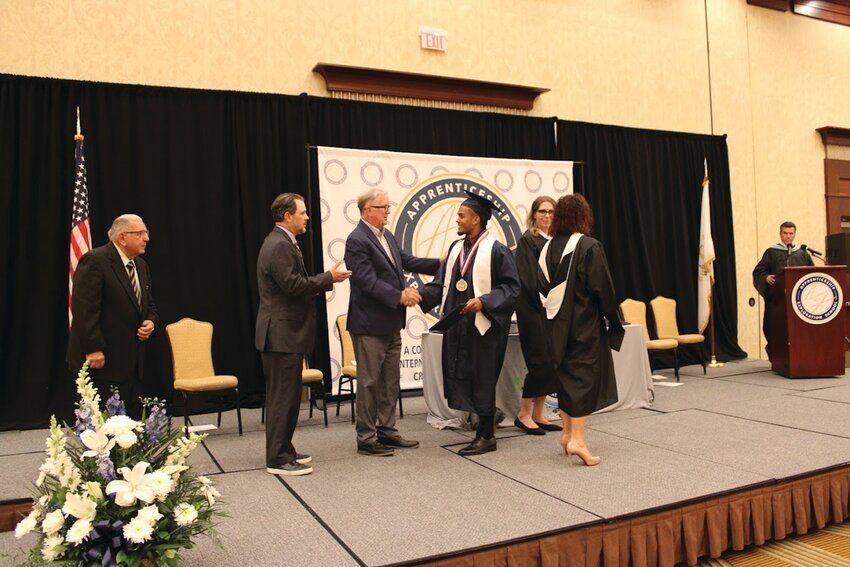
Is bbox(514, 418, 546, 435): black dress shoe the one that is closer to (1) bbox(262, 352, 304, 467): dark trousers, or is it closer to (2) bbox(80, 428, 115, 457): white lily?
(1) bbox(262, 352, 304, 467): dark trousers

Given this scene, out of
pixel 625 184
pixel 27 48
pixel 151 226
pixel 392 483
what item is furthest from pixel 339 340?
pixel 625 184

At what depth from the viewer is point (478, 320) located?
12.9ft

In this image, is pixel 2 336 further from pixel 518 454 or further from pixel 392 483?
pixel 518 454

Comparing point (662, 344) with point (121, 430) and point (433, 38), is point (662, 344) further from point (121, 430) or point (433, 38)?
point (121, 430)

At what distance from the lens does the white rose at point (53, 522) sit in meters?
2.02

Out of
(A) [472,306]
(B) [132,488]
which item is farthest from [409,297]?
(B) [132,488]

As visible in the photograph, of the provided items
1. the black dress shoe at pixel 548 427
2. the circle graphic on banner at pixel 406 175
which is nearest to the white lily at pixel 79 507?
the black dress shoe at pixel 548 427

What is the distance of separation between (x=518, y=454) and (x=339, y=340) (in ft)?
8.00

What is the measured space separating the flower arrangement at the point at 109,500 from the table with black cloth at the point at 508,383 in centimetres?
277

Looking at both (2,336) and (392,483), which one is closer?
(392,483)

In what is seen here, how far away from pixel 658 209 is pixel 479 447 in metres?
5.02

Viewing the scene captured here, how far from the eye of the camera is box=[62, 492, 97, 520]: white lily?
2.00 metres

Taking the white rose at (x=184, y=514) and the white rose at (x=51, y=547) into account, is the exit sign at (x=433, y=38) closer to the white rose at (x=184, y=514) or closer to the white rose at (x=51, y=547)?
the white rose at (x=184, y=514)

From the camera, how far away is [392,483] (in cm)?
344
